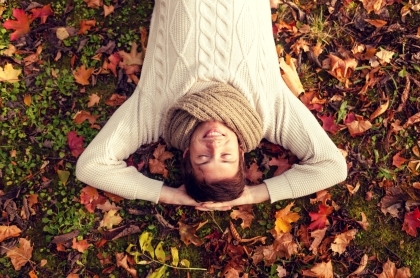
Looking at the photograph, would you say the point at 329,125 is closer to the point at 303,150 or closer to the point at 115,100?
→ the point at 303,150

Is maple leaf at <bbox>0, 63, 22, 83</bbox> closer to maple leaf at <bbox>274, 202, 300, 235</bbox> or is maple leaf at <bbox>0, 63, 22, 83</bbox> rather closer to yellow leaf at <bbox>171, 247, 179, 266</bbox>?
yellow leaf at <bbox>171, 247, 179, 266</bbox>

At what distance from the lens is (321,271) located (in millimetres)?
4215

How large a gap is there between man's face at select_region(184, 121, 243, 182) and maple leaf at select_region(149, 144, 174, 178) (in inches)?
43.3

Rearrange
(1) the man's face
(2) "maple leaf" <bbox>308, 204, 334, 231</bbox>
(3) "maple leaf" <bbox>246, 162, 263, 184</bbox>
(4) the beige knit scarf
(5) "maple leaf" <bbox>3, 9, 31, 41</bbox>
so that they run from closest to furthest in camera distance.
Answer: (1) the man's face < (4) the beige knit scarf < (2) "maple leaf" <bbox>308, 204, 334, 231</bbox> < (3) "maple leaf" <bbox>246, 162, 263, 184</bbox> < (5) "maple leaf" <bbox>3, 9, 31, 41</bbox>

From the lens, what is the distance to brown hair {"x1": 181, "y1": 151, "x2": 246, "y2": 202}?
3375mm

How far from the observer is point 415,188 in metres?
4.42

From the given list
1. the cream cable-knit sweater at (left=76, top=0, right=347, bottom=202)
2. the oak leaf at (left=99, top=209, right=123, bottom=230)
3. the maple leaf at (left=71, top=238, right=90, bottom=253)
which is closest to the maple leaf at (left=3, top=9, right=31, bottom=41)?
the cream cable-knit sweater at (left=76, top=0, right=347, bottom=202)

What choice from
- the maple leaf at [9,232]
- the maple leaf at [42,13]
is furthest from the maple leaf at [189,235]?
the maple leaf at [42,13]

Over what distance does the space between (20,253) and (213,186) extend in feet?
7.49

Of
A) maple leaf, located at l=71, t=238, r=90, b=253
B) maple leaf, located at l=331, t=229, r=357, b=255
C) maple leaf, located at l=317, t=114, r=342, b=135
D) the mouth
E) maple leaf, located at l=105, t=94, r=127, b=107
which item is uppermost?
the mouth

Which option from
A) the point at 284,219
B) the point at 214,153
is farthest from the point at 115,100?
the point at 284,219

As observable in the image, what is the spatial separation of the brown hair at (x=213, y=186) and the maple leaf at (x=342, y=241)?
132cm

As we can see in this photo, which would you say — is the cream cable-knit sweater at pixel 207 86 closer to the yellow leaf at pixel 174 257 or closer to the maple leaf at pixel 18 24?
the yellow leaf at pixel 174 257

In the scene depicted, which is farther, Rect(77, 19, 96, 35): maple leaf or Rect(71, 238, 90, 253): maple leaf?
Rect(77, 19, 96, 35): maple leaf
